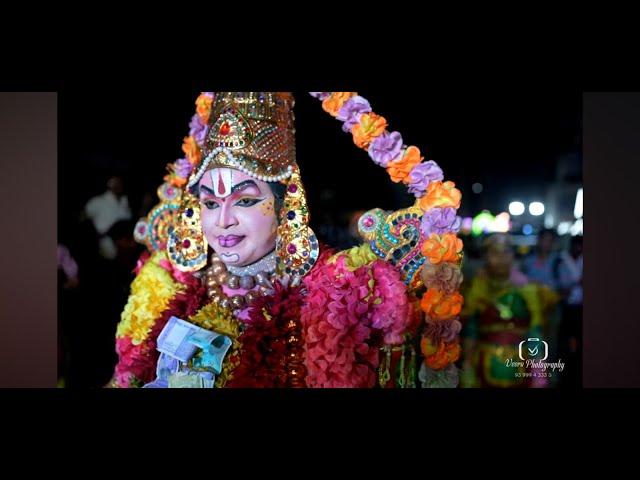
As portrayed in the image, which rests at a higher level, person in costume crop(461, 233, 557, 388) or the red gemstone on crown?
the red gemstone on crown

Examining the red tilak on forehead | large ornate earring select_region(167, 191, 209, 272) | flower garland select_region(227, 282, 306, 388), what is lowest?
flower garland select_region(227, 282, 306, 388)

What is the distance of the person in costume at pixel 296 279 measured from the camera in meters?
3.79

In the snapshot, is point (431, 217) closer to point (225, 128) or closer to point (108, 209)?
point (225, 128)

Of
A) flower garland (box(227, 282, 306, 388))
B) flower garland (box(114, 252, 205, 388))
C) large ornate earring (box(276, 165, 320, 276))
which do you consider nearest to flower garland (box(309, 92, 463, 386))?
large ornate earring (box(276, 165, 320, 276))

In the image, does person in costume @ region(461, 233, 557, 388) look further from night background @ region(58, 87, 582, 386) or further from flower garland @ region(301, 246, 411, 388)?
flower garland @ region(301, 246, 411, 388)

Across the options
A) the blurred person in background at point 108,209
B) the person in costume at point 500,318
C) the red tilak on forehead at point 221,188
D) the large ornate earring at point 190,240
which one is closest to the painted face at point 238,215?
the red tilak on forehead at point 221,188

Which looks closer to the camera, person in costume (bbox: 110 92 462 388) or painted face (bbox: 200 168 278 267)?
person in costume (bbox: 110 92 462 388)

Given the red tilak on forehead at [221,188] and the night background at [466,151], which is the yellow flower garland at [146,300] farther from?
the night background at [466,151]

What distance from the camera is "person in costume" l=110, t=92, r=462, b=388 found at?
3.79 meters

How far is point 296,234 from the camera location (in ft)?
13.0

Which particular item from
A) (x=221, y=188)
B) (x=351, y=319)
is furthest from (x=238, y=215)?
(x=351, y=319)

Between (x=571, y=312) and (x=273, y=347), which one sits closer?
(x=273, y=347)

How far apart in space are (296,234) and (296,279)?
0.79ft

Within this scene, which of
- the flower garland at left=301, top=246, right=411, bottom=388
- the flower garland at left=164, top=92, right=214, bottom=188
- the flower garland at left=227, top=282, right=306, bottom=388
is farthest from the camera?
the flower garland at left=164, top=92, right=214, bottom=188
